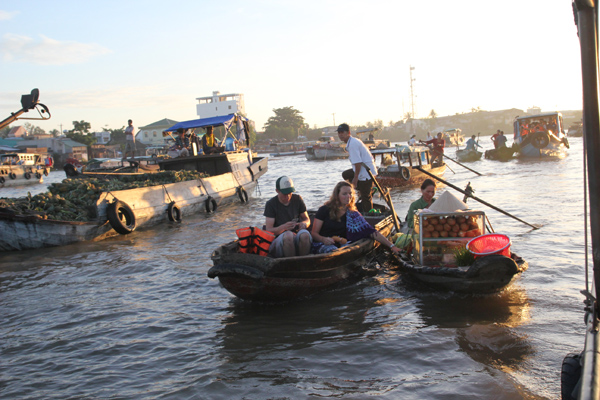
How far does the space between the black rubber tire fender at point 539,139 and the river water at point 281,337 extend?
22.1 m

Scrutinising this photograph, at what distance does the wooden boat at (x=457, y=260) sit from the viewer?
5.59 meters

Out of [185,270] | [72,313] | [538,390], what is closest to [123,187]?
[185,270]

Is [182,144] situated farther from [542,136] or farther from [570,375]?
[542,136]

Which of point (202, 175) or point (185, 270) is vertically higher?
point (202, 175)

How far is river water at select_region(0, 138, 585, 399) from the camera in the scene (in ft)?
14.1

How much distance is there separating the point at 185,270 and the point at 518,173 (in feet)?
61.5

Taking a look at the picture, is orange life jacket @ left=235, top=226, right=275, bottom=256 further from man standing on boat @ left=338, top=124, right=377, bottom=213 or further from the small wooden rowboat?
man standing on boat @ left=338, top=124, right=377, bottom=213

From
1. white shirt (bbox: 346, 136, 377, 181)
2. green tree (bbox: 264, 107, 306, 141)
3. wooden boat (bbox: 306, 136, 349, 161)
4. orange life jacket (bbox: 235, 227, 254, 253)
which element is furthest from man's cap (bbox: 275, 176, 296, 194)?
green tree (bbox: 264, 107, 306, 141)

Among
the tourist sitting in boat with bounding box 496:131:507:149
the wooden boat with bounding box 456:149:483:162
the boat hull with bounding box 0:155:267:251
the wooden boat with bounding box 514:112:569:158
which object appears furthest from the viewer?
the tourist sitting in boat with bounding box 496:131:507:149

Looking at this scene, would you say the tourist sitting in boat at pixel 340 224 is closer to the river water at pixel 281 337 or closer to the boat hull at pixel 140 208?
the river water at pixel 281 337

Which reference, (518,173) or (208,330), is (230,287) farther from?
(518,173)

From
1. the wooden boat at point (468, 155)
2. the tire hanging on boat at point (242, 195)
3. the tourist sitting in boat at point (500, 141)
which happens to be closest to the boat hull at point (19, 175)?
the tire hanging on boat at point (242, 195)

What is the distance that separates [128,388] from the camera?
444 cm

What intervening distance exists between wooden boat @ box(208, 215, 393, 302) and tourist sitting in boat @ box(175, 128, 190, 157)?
13.0 m
